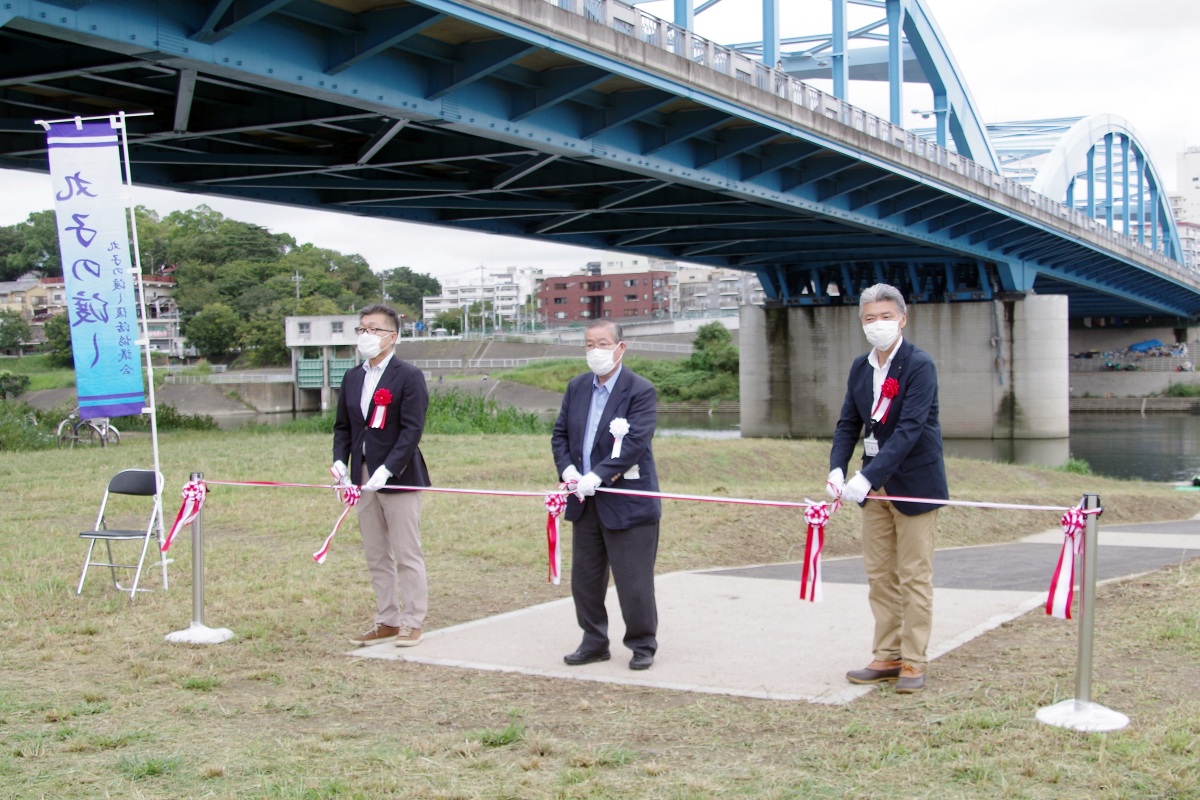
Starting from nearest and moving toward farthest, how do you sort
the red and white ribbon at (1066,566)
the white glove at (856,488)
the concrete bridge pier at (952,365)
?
the red and white ribbon at (1066,566) < the white glove at (856,488) < the concrete bridge pier at (952,365)

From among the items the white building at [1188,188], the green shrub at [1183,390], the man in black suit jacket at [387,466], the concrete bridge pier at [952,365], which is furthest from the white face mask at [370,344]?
the white building at [1188,188]

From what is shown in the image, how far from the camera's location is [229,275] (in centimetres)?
10775

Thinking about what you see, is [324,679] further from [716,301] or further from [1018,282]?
[716,301]

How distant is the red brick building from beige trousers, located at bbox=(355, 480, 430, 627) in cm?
12826

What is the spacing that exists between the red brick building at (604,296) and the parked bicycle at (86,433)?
368ft

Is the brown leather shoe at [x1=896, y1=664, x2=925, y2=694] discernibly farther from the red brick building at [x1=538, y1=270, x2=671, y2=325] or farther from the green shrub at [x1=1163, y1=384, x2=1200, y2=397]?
the red brick building at [x1=538, y1=270, x2=671, y2=325]

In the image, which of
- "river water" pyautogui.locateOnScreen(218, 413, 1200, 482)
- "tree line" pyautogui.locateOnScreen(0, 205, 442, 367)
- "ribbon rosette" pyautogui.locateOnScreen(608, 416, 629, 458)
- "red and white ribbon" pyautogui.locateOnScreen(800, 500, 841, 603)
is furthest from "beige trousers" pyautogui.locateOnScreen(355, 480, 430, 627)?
"tree line" pyautogui.locateOnScreen(0, 205, 442, 367)

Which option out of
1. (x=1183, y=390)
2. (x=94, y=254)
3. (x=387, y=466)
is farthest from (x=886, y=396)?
(x=1183, y=390)

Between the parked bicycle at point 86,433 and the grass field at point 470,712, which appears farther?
the parked bicycle at point 86,433

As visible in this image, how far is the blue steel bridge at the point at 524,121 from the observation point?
15.7 m

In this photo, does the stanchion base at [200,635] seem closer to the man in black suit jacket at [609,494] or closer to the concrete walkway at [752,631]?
the concrete walkway at [752,631]

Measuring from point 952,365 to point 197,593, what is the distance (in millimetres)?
45470

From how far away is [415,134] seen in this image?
22797 millimetres

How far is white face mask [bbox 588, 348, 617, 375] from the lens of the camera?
628 cm
